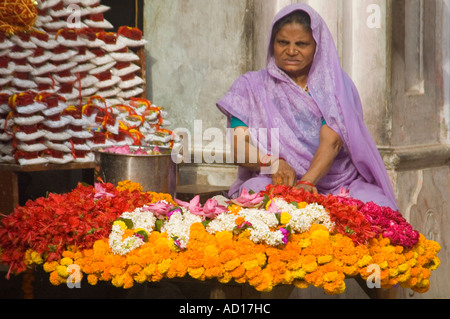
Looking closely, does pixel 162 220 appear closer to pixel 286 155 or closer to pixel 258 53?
pixel 286 155

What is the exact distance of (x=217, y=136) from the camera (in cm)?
544

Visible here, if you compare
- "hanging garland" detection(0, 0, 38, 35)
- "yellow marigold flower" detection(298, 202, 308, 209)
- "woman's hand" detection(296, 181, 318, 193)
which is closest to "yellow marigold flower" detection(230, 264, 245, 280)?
"yellow marigold flower" detection(298, 202, 308, 209)

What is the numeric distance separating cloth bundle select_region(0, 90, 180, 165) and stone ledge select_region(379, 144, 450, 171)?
63.5 inches

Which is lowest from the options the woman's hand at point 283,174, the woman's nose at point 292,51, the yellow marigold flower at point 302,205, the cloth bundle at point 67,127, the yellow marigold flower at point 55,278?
the yellow marigold flower at point 55,278

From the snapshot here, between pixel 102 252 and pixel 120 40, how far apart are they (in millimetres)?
2937

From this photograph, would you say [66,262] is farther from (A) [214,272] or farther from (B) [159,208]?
(A) [214,272]

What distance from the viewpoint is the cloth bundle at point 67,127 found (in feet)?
14.2

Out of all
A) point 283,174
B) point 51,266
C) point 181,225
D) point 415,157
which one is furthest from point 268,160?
point 415,157

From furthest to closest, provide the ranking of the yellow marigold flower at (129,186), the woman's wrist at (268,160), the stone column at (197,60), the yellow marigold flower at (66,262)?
1. the stone column at (197,60)
2. the woman's wrist at (268,160)
3. the yellow marigold flower at (129,186)
4. the yellow marigold flower at (66,262)

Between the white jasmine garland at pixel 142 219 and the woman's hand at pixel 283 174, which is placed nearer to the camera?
the white jasmine garland at pixel 142 219

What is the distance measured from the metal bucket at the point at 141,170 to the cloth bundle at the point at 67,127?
600 mm

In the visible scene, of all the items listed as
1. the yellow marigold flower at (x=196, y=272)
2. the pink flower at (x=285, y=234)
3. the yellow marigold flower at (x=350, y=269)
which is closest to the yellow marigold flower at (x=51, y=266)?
the yellow marigold flower at (x=196, y=272)

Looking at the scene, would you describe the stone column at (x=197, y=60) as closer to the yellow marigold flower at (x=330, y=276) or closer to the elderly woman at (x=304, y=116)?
the elderly woman at (x=304, y=116)

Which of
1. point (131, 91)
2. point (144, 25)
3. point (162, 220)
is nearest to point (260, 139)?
point (162, 220)
